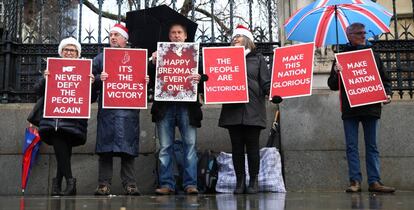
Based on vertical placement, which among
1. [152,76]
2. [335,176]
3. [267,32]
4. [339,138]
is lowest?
[335,176]

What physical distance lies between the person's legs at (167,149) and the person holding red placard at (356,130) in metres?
2.06

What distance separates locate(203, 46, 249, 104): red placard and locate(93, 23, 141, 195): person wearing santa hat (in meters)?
0.94

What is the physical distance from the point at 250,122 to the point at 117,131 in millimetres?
1513

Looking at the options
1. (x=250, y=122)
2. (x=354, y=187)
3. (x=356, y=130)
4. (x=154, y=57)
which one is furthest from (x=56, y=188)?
(x=356, y=130)

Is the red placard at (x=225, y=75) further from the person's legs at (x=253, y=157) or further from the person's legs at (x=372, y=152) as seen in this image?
the person's legs at (x=372, y=152)

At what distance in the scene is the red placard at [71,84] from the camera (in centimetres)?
691

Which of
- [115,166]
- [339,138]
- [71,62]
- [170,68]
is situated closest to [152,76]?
[170,68]

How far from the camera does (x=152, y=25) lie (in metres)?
7.14

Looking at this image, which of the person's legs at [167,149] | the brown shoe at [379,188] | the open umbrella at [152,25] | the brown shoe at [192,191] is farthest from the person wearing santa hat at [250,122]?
the brown shoe at [379,188]

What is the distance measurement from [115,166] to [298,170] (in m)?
2.46

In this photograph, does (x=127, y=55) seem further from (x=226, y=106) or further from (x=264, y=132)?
(x=264, y=132)

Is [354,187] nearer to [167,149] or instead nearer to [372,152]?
[372,152]

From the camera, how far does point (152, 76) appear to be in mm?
7188

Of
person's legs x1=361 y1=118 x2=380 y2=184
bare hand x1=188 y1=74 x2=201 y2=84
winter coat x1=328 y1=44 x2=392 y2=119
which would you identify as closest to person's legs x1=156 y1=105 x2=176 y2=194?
bare hand x1=188 y1=74 x2=201 y2=84
